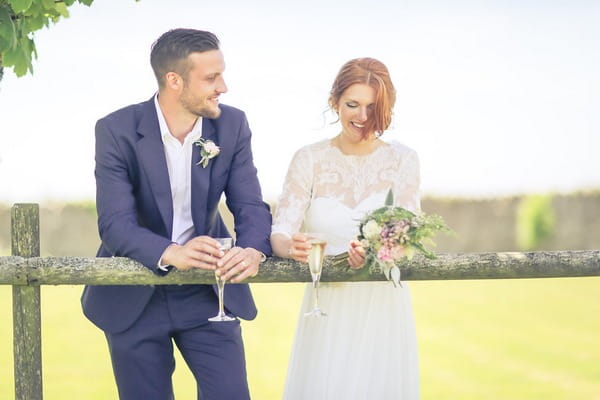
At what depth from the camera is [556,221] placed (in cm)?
3170

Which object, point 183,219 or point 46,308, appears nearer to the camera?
point 183,219

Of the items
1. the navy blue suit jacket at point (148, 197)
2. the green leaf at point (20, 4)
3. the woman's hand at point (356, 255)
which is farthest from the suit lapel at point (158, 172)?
the green leaf at point (20, 4)

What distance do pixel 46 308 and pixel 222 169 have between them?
23274mm

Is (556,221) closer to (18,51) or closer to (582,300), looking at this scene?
(582,300)

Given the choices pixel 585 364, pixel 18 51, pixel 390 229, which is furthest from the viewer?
pixel 585 364

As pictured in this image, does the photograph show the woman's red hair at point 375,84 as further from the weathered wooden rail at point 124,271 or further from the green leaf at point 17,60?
the green leaf at point 17,60

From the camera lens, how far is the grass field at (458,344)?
1584cm

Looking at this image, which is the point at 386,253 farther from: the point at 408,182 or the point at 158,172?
the point at 158,172

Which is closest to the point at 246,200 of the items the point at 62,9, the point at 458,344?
the point at 62,9

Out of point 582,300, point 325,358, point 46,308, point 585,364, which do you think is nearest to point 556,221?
point 582,300

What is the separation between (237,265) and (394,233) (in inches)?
26.5

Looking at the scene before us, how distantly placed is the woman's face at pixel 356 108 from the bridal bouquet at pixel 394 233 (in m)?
0.56

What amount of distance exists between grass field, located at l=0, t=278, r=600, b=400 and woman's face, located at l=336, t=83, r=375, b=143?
32.2 feet

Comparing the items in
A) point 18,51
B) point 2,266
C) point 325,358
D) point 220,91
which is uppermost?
point 18,51
